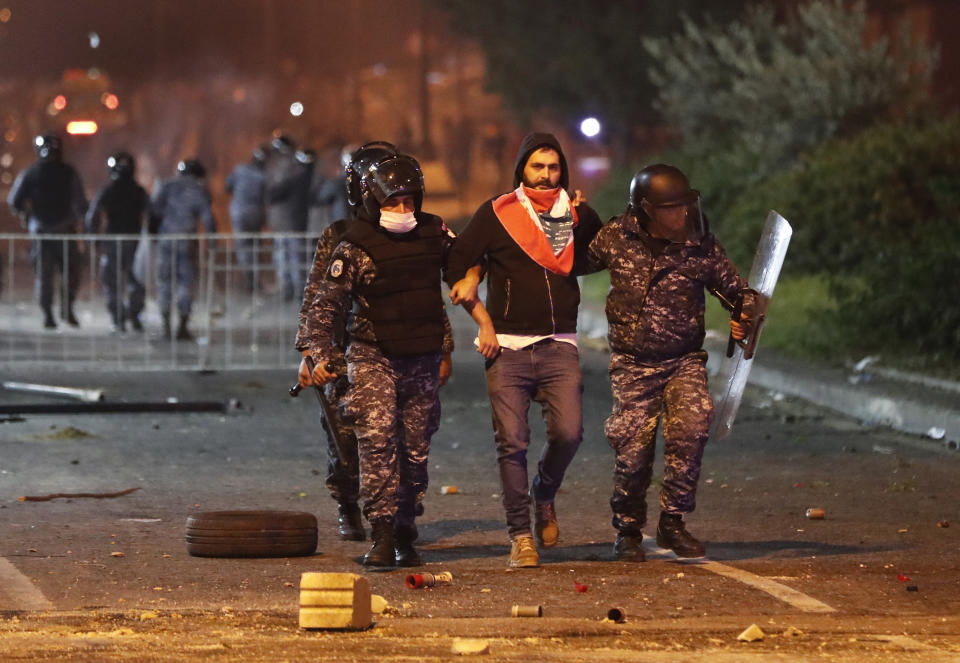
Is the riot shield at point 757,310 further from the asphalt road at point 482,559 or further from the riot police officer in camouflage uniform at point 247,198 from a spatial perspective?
the riot police officer in camouflage uniform at point 247,198

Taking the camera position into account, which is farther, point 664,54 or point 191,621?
point 664,54

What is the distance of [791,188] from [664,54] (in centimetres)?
834

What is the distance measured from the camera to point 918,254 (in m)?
16.6

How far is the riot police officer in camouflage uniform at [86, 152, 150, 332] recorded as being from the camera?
739 inches

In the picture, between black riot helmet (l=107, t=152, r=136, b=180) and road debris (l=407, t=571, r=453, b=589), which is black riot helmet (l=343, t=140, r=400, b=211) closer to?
road debris (l=407, t=571, r=453, b=589)

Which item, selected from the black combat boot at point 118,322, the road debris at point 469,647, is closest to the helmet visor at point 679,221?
the road debris at point 469,647

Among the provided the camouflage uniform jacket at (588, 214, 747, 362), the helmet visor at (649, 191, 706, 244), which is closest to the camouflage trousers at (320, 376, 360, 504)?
the camouflage uniform jacket at (588, 214, 747, 362)

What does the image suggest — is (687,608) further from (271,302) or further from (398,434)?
(271,302)

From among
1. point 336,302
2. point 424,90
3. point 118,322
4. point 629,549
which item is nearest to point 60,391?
point 118,322

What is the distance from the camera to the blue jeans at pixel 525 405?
7.82m

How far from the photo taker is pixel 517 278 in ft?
25.8

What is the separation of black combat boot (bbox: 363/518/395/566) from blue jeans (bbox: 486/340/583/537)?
0.52m

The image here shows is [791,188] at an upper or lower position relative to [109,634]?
upper

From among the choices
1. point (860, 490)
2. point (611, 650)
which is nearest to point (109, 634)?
point (611, 650)
